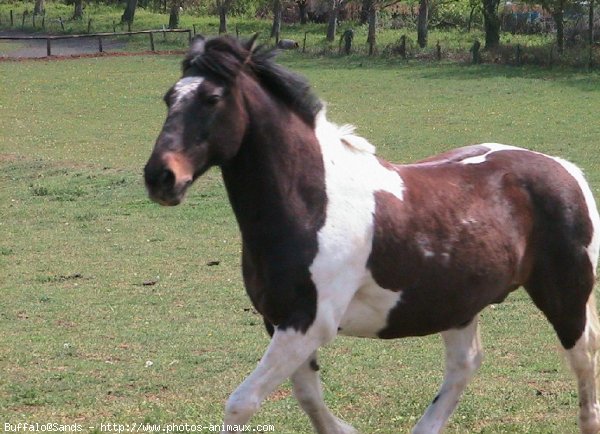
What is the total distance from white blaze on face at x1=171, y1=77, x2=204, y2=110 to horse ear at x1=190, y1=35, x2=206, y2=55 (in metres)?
0.16

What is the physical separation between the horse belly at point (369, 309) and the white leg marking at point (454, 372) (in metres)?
0.75

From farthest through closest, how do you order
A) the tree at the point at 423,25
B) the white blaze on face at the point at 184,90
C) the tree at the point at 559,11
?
the tree at the point at 423,25
the tree at the point at 559,11
the white blaze on face at the point at 184,90

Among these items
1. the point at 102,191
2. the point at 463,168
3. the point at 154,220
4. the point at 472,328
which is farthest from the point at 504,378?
the point at 102,191

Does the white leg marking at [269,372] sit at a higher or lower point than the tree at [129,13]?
higher

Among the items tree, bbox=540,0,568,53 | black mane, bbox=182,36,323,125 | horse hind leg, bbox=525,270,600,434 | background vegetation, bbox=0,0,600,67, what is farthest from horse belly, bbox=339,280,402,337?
tree, bbox=540,0,568,53

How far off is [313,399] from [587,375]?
160 centimetres

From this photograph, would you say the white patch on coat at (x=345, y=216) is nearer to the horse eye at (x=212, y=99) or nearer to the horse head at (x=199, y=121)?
the horse head at (x=199, y=121)

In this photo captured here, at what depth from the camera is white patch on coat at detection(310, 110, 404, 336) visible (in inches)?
196

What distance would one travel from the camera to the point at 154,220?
592 inches

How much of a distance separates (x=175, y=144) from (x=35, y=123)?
2233 centimetres

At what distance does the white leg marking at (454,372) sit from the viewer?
5.82 meters

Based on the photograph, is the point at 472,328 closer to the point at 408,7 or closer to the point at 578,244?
the point at 578,244

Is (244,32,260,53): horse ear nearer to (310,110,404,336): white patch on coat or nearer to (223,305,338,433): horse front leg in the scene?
(310,110,404,336): white patch on coat

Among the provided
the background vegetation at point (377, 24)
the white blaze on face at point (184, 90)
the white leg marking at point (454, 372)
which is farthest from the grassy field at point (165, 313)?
the background vegetation at point (377, 24)
